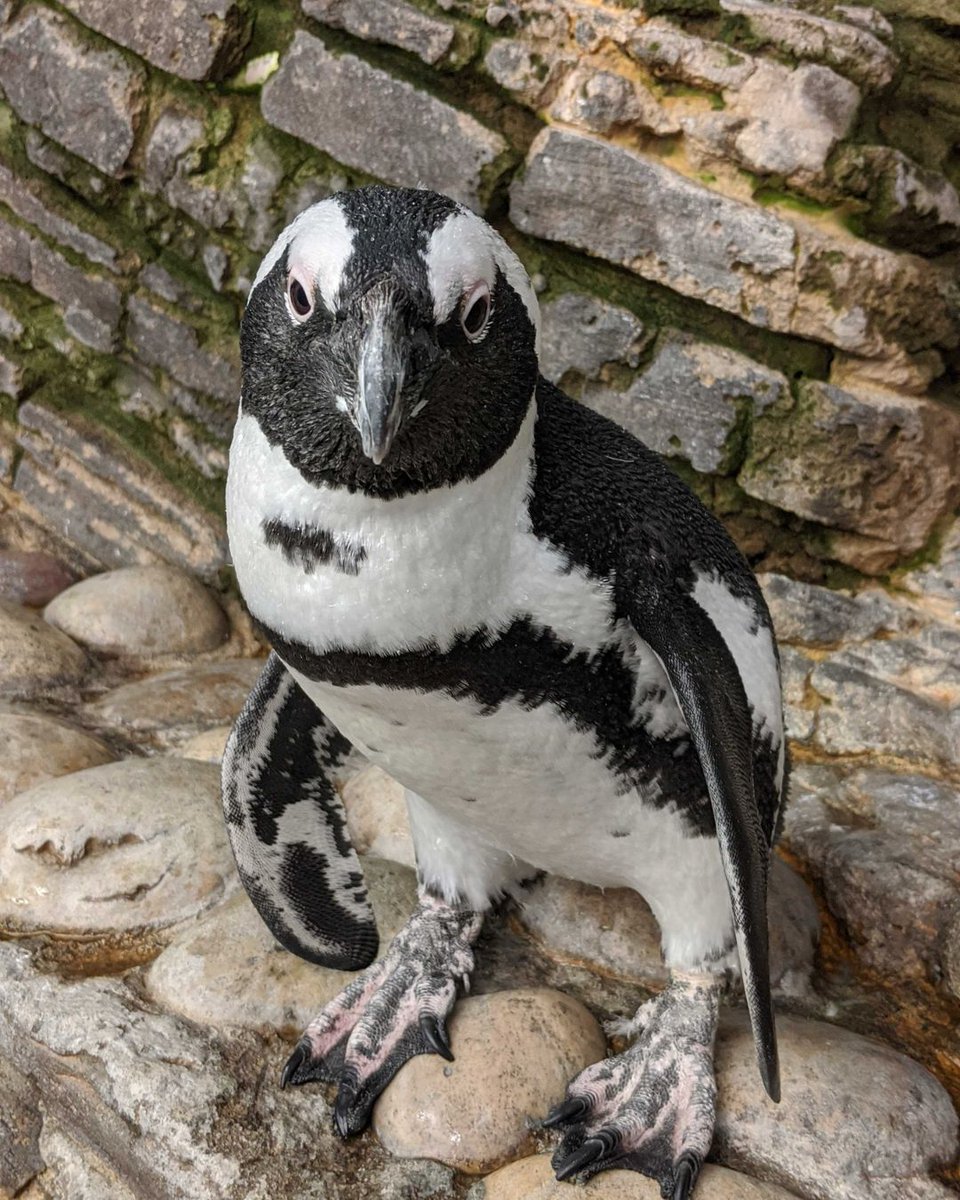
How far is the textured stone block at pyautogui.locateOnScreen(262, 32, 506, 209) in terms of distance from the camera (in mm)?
2492

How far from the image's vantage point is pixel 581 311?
2.50m

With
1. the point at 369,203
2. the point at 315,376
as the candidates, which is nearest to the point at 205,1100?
the point at 315,376

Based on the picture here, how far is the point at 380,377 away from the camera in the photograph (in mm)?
1014

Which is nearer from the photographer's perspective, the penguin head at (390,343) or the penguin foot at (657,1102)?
the penguin head at (390,343)

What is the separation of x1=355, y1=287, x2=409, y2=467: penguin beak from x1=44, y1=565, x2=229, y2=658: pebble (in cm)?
184

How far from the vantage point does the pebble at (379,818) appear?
6.70 ft

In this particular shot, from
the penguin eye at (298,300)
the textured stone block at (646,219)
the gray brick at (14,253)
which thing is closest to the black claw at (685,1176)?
the penguin eye at (298,300)

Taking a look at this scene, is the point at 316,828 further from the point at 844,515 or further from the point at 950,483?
the point at 950,483

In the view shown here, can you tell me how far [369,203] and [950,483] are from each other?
1.61 metres

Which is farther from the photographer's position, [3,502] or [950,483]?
[3,502]

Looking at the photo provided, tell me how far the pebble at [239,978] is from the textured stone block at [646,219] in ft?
4.41

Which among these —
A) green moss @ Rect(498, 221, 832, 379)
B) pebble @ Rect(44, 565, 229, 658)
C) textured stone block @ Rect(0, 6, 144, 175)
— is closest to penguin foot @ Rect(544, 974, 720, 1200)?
green moss @ Rect(498, 221, 832, 379)

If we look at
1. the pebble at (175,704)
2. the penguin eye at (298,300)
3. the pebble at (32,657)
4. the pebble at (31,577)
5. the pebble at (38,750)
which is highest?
the penguin eye at (298,300)

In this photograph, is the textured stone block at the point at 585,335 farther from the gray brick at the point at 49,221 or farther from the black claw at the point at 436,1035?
the black claw at the point at 436,1035
